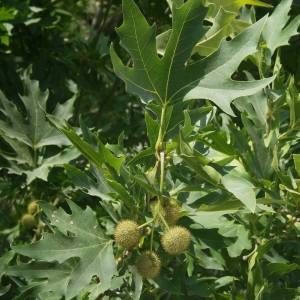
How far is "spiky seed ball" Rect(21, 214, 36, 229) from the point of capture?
2.76 meters

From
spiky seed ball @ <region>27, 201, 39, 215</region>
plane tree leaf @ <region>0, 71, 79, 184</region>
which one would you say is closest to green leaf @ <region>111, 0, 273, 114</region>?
plane tree leaf @ <region>0, 71, 79, 184</region>

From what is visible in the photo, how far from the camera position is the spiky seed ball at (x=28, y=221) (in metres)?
2.76

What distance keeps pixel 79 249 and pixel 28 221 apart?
1.01 m

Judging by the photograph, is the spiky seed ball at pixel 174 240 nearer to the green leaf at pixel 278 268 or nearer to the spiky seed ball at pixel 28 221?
the green leaf at pixel 278 268

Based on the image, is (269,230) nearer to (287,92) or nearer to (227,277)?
(227,277)

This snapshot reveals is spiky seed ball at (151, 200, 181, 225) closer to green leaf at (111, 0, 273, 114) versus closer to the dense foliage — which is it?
the dense foliage

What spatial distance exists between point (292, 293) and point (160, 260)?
43cm

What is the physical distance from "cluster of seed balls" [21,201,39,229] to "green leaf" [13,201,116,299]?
871 mm

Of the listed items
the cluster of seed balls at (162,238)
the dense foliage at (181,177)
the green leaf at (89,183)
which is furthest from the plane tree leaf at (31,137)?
the cluster of seed balls at (162,238)

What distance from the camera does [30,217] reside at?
109 inches

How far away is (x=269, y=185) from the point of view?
1848 mm

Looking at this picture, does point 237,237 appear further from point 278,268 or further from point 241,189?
point 241,189

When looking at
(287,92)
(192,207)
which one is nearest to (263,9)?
(287,92)

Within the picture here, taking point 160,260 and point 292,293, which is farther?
point 292,293
